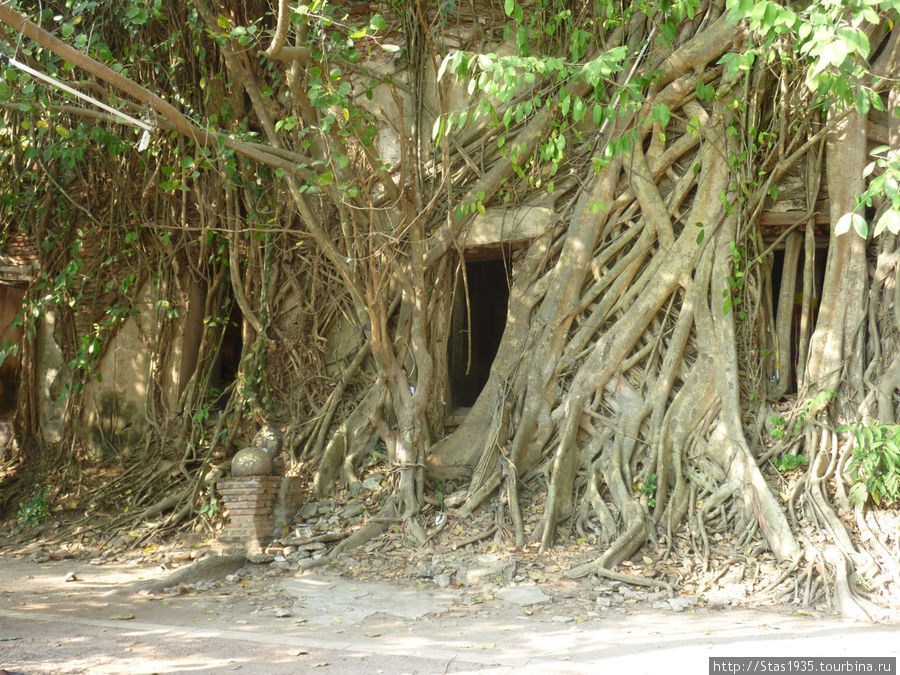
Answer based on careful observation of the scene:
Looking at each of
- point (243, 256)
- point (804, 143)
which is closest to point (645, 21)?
point (804, 143)

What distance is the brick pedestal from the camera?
20.7ft

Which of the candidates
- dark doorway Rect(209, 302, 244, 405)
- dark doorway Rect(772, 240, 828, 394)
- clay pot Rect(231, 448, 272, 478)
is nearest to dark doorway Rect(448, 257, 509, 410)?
clay pot Rect(231, 448, 272, 478)

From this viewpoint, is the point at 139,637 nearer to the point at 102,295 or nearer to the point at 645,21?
the point at 102,295

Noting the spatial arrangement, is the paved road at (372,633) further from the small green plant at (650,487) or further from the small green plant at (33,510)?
the small green plant at (33,510)

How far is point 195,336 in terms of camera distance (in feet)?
27.6

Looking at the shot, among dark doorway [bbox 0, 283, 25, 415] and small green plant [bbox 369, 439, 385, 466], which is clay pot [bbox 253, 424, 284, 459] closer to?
small green plant [bbox 369, 439, 385, 466]

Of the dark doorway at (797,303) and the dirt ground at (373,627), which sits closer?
the dirt ground at (373,627)

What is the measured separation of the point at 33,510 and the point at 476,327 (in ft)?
15.9

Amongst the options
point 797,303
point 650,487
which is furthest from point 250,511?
point 797,303

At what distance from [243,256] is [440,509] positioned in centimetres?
314

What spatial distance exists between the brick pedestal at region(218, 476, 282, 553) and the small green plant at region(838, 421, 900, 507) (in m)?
3.98

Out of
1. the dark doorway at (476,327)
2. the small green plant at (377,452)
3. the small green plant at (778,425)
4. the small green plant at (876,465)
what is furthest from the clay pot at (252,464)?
the small green plant at (876,465)

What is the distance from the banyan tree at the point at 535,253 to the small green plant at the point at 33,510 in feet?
3.10

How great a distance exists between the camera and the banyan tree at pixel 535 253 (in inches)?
217
